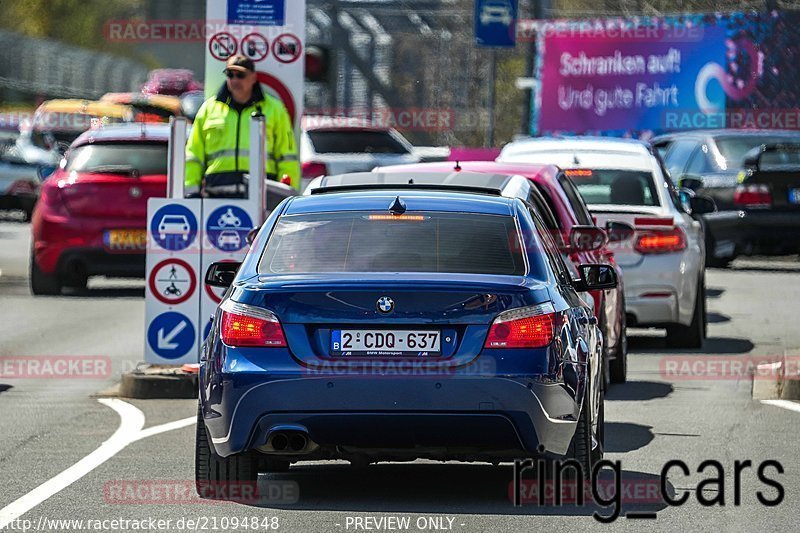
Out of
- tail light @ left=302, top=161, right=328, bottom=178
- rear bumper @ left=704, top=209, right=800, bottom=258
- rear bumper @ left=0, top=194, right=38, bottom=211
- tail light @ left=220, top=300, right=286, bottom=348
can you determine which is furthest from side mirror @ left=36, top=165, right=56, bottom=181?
rear bumper @ left=0, top=194, right=38, bottom=211

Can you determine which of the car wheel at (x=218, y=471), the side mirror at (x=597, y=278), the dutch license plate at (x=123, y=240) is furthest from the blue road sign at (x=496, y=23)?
the car wheel at (x=218, y=471)

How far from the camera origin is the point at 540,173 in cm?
1300

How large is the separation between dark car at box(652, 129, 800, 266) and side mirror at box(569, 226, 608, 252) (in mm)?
13542

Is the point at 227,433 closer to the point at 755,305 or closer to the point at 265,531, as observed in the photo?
the point at 265,531

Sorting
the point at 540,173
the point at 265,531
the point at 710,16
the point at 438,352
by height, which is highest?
the point at 710,16

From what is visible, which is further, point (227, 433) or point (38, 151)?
point (38, 151)

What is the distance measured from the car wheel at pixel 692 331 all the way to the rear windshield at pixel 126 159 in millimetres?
5954

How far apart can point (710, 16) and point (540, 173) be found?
2368 cm

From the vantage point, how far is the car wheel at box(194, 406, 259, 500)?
8.99m

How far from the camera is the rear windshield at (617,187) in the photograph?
16578 millimetres

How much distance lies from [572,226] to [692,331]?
4.50 metres

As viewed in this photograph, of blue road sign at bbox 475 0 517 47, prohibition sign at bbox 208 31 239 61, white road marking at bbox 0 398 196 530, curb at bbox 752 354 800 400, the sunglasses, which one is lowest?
white road marking at bbox 0 398 196 530

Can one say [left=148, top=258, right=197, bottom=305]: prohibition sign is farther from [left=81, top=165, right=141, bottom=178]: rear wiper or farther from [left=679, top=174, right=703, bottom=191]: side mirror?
[left=679, top=174, right=703, bottom=191]: side mirror

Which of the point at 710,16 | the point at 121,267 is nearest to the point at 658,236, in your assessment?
the point at 121,267
